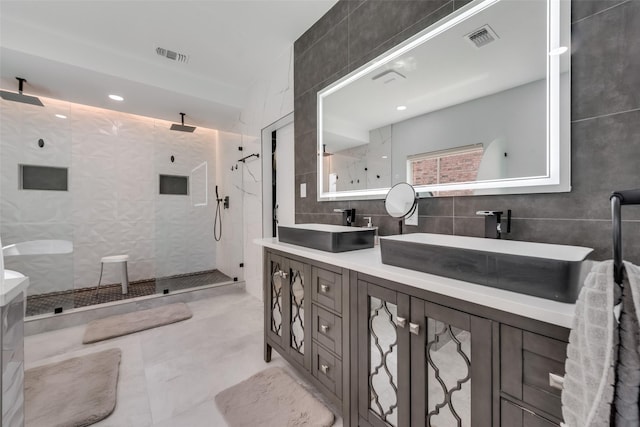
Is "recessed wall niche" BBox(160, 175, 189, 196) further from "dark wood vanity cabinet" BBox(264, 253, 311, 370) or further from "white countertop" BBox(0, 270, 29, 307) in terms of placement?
"white countertop" BBox(0, 270, 29, 307)

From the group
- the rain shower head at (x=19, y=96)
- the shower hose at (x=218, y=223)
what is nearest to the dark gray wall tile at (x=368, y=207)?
the shower hose at (x=218, y=223)

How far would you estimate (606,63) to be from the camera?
2.90 feet

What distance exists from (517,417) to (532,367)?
0.49 ft

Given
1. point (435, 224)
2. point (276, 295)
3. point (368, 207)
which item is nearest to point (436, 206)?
point (435, 224)

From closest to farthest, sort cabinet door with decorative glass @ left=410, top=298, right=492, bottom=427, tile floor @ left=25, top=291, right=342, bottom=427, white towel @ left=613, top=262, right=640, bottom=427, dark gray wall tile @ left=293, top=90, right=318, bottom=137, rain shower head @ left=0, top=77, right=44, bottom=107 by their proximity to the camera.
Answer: white towel @ left=613, top=262, right=640, bottom=427
cabinet door with decorative glass @ left=410, top=298, right=492, bottom=427
tile floor @ left=25, top=291, right=342, bottom=427
dark gray wall tile @ left=293, top=90, right=318, bottom=137
rain shower head @ left=0, top=77, right=44, bottom=107

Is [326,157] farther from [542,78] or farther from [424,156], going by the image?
[542,78]

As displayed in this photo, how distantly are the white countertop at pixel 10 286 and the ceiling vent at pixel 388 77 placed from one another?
6.58 ft

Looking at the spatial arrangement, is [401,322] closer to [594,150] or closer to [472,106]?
[594,150]

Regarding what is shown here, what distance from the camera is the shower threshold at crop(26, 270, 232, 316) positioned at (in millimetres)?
2600

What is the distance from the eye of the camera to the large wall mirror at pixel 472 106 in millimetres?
999

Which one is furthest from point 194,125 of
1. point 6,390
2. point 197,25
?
point 6,390

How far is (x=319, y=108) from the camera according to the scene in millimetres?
2100

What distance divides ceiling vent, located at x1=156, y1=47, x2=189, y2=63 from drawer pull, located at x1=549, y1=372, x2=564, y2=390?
3.39 m

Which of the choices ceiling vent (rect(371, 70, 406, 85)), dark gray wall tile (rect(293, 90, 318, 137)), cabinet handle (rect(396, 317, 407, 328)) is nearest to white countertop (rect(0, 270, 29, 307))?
cabinet handle (rect(396, 317, 407, 328))
